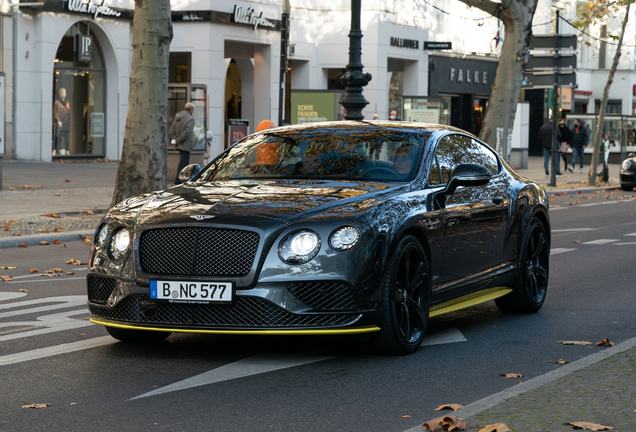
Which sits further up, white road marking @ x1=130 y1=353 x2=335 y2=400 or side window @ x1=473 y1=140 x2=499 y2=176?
side window @ x1=473 y1=140 x2=499 y2=176

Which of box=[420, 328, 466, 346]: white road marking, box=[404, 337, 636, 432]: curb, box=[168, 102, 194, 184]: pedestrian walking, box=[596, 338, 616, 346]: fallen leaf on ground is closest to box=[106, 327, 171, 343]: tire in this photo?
box=[420, 328, 466, 346]: white road marking

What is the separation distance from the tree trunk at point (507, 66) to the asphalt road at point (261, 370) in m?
17.7

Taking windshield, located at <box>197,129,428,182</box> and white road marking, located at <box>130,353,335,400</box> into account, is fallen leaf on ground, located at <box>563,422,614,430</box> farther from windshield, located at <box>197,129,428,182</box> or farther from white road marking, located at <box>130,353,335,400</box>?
windshield, located at <box>197,129,428,182</box>

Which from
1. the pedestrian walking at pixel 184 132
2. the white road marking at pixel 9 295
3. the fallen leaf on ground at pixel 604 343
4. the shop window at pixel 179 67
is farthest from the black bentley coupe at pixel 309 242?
the shop window at pixel 179 67

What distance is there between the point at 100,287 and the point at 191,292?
74cm

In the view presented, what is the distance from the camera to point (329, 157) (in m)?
7.44

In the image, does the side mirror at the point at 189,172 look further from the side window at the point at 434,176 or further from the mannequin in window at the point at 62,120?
the mannequin in window at the point at 62,120

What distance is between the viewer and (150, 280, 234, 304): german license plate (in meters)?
6.15

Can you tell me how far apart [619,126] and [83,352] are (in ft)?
143

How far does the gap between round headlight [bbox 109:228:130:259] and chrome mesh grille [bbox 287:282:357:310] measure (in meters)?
1.07

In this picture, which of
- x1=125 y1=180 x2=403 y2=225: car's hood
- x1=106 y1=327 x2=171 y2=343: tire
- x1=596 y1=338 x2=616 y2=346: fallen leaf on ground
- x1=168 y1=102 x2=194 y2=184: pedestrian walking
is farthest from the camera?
x1=168 y1=102 x2=194 y2=184: pedestrian walking

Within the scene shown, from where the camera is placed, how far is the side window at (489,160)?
849cm

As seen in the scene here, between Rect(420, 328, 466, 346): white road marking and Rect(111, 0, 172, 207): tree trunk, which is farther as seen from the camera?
Rect(111, 0, 172, 207): tree trunk

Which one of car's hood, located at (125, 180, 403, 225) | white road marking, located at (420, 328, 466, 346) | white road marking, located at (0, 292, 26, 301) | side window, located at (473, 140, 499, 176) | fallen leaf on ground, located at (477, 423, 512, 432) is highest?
side window, located at (473, 140, 499, 176)
